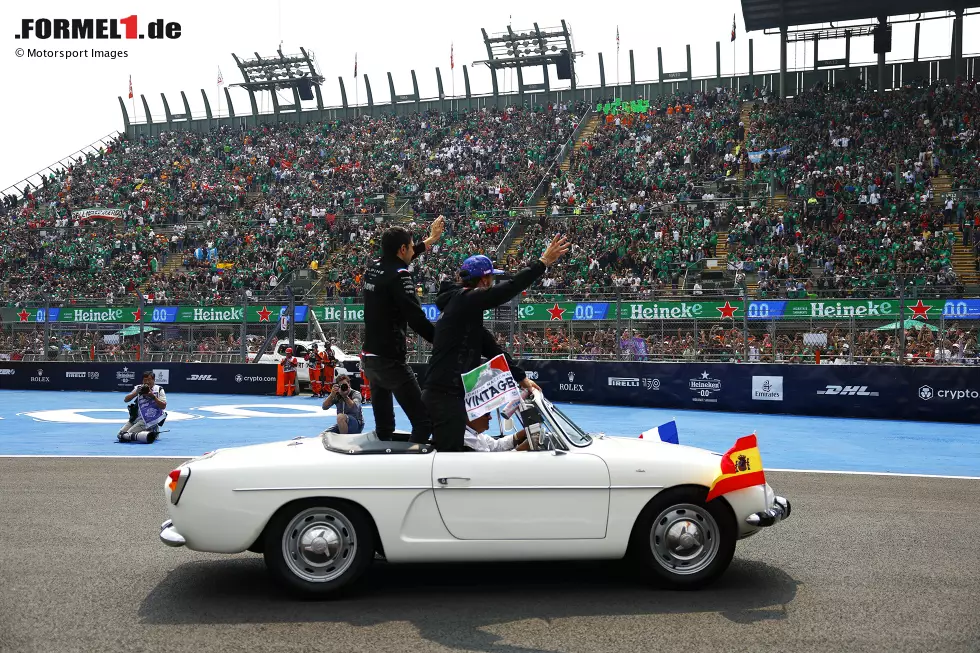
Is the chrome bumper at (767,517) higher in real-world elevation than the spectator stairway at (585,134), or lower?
lower

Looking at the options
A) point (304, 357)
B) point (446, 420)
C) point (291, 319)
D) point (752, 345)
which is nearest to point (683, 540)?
point (446, 420)

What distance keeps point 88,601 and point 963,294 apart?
661 inches

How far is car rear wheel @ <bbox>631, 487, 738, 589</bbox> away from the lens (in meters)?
5.69

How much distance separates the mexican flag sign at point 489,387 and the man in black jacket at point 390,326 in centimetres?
44

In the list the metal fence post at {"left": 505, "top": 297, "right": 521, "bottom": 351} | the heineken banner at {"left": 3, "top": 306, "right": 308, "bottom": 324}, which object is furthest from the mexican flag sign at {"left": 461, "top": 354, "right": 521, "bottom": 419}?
the heineken banner at {"left": 3, "top": 306, "right": 308, "bottom": 324}

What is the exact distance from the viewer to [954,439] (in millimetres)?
15047

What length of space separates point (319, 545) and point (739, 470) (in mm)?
2558

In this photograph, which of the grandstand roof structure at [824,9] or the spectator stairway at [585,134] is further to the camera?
the spectator stairway at [585,134]

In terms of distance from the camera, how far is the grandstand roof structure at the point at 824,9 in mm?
38219

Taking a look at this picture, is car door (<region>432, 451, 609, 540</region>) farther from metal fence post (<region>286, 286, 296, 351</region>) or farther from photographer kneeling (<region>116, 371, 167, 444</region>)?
metal fence post (<region>286, 286, 296, 351</region>)

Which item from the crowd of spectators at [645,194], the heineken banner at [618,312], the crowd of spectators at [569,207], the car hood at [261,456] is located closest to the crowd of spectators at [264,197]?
the crowd of spectators at [569,207]

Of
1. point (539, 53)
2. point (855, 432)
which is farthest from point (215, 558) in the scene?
point (539, 53)

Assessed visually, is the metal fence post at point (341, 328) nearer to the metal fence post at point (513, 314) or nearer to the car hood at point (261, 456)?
the metal fence post at point (513, 314)

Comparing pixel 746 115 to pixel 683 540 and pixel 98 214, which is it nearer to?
pixel 98 214
